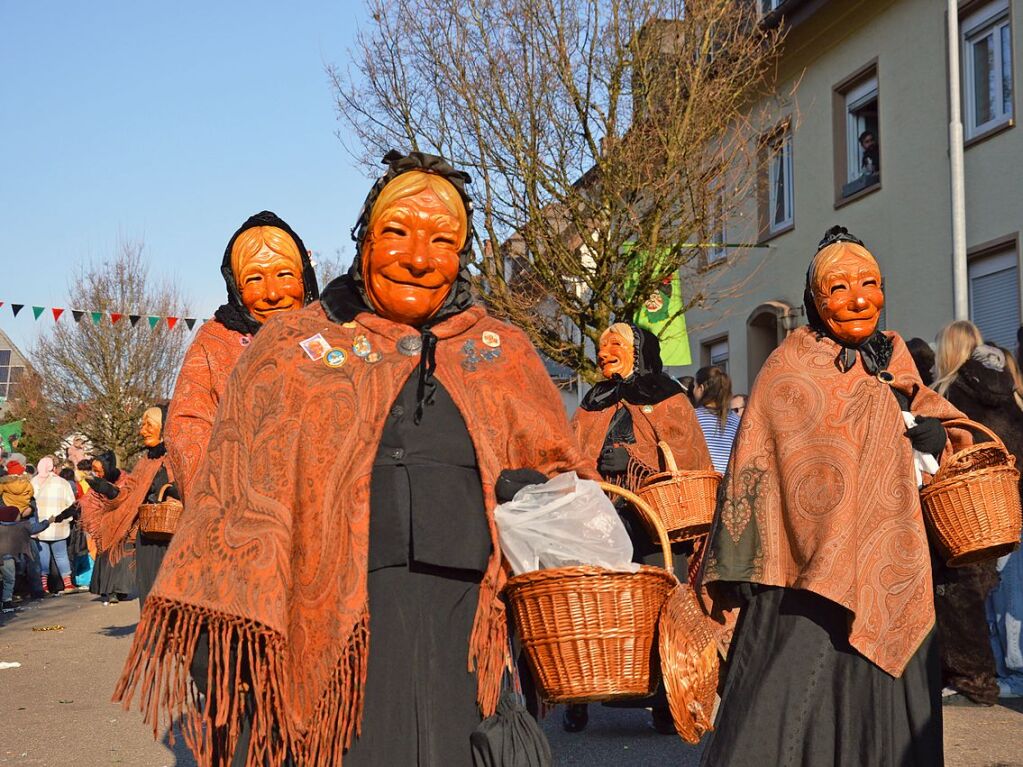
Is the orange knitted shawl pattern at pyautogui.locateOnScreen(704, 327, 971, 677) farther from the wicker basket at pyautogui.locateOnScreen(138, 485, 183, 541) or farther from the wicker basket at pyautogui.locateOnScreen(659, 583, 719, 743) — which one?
the wicker basket at pyautogui.locateOnScreen(138, 485, 183, 541)

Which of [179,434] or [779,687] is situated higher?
[179,434]

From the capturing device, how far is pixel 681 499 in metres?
6.89

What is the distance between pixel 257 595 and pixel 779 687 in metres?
2.26

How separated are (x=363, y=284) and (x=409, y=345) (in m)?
0.24

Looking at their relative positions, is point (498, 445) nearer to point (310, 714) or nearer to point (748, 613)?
point (310, 714)

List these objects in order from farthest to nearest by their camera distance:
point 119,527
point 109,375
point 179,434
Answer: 1. point 109,375
2. point 119,527
3. point 179,434

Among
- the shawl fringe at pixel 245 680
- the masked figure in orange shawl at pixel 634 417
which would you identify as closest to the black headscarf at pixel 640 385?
the masked figure in orange shawl at pixel 634 417

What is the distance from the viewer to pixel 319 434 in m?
3.90

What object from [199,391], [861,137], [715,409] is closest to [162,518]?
[199,391]

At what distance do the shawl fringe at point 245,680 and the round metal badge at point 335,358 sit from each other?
0.69 m

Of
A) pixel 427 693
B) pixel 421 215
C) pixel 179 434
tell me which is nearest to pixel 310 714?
pixel 427 693

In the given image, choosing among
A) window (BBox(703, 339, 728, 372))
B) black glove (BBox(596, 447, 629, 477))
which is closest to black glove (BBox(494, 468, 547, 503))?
black glove (BBox(596, 447, 629, 477))

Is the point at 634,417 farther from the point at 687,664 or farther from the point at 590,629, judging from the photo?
the point at 590,629

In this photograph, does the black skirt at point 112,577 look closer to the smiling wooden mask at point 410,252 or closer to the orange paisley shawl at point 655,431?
the orange paisley shawl at point 655,431
